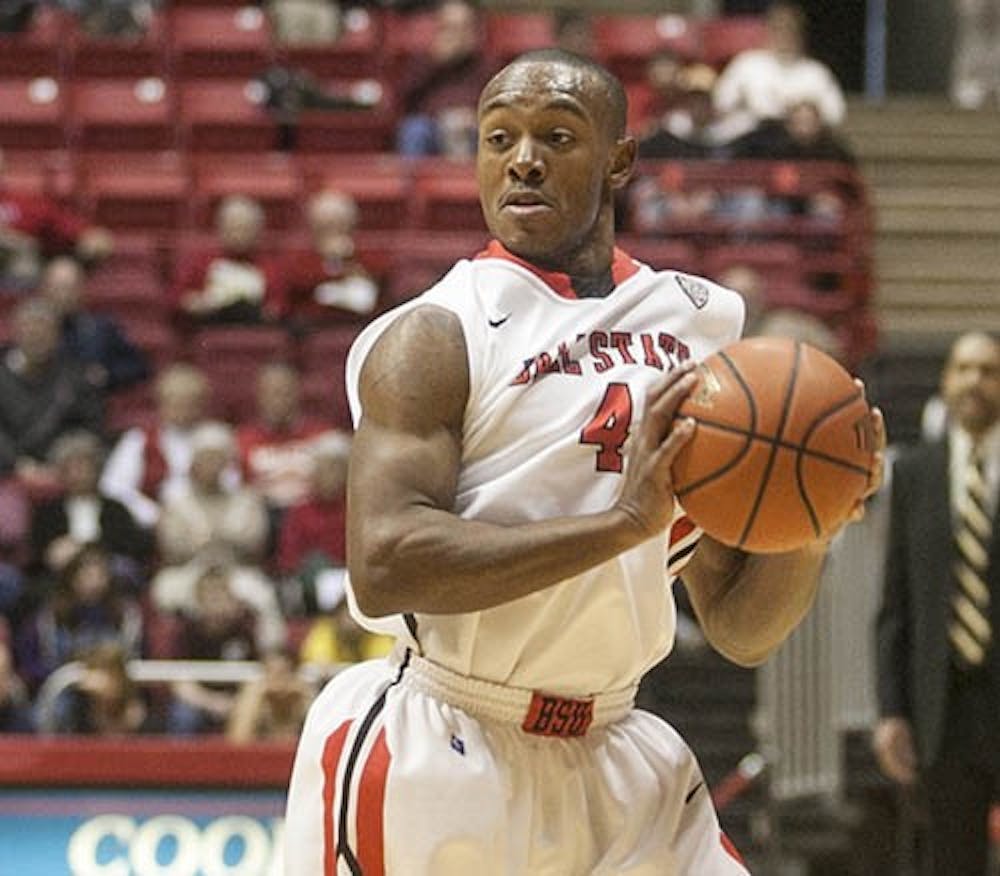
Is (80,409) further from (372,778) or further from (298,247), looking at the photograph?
(372,778)

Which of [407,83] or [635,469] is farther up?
[635,469]

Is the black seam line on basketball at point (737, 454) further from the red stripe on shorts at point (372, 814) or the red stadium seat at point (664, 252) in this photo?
the red stadium seat at point (664, 252)

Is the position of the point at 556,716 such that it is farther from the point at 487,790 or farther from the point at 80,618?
the point at 80,618

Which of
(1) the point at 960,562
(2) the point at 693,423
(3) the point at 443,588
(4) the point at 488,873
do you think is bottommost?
(1) the point at 960,562

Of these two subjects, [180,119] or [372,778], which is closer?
[372,778]

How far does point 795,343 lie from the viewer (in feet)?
11.9

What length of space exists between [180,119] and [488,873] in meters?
10.2

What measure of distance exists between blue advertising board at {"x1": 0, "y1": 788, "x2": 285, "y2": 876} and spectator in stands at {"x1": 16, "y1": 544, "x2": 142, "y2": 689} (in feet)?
6.57

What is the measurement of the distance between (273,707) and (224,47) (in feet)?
21.9

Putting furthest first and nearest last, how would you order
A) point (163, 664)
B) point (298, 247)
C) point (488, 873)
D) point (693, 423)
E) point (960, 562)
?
point (298, 247)
point (163, 664)
point (960, 562)
point (488, 873)
point (693, 423)

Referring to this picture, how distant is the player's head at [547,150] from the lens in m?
3.86

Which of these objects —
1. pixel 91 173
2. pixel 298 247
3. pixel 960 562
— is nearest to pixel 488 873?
pixel 960 562

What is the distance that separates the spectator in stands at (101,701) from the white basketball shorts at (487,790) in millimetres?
4337

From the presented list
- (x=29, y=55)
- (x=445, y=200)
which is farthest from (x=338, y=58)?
(x=29, y=55)
